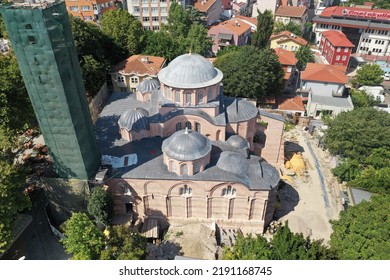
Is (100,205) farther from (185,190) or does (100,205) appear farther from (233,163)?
(233,163)

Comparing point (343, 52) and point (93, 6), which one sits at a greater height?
point (93, 6)

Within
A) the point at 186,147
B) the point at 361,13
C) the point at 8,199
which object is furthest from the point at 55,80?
the point at 361,13

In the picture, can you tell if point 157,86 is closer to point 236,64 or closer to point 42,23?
point 236,64

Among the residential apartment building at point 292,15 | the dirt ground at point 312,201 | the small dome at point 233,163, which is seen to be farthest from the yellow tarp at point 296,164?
the residential apartment building at point 292,15

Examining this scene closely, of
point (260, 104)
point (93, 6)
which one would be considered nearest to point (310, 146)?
point (260, 104)

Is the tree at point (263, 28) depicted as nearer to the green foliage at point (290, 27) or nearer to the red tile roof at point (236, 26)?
the red tile roof at point (236, 26)

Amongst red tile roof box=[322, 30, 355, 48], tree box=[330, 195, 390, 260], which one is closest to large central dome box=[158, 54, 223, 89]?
tree box=[330, 195, 390, 260]

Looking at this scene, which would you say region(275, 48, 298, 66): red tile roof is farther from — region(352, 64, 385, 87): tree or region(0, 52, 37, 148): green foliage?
region(0, 52, 37, 148): green foliage

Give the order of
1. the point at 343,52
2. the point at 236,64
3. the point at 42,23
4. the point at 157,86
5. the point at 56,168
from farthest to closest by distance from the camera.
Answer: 1. the point at 343,52
2. the point at 236,64
3. the point at 157,86
4. the point at 56,168
5. the point at 42,23
